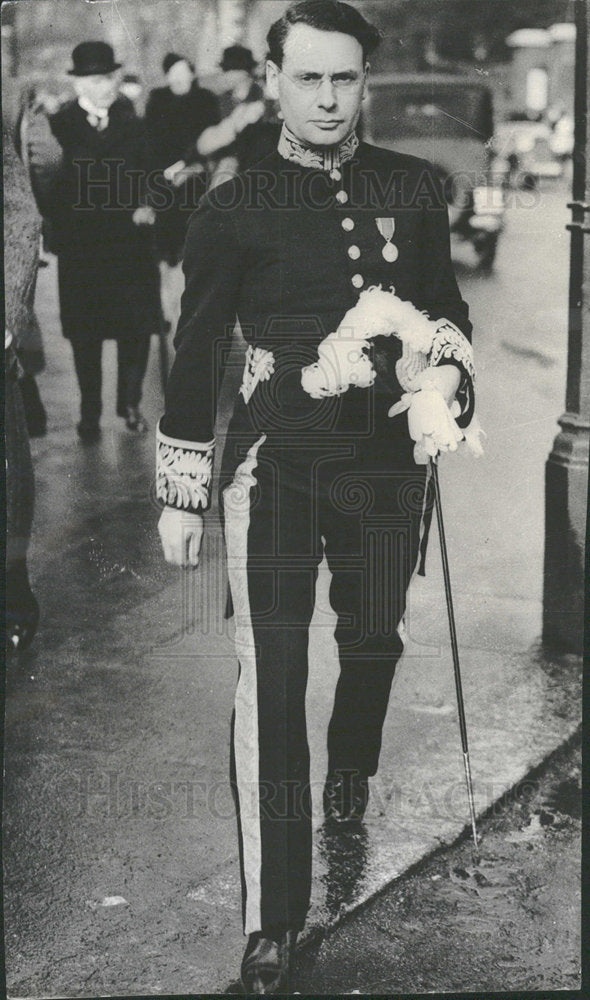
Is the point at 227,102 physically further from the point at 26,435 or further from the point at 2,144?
the point at 26,435

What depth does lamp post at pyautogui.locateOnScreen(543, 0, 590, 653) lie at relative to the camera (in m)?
4.52

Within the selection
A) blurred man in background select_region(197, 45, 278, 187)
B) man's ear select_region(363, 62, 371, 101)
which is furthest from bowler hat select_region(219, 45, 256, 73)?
man's ear select_region(363, 62, 371, 101)

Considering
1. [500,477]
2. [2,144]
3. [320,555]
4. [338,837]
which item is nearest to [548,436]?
[500,477]

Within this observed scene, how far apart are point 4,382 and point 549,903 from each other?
1.81 meters

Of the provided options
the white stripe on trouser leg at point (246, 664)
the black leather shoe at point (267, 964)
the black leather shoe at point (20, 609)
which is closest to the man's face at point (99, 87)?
the white stripe on trouser leg at point (246, 664)

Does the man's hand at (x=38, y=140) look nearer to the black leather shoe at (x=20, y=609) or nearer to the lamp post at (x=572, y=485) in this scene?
the black leather shoe at (x=20, y=609)

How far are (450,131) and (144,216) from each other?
2.47 feet

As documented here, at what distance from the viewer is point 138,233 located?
13.7ft

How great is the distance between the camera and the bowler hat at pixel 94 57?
4012 millimetres

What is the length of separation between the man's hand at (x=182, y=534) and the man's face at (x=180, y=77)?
3.22 ft

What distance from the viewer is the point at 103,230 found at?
165 inches

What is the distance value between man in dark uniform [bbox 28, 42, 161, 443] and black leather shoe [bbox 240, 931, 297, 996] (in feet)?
4.21

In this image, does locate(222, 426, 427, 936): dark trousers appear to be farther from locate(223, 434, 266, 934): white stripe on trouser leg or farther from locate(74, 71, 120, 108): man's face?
locate(74, 71, 120, 108): man's face

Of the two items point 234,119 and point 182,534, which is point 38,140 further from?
point 182,534
